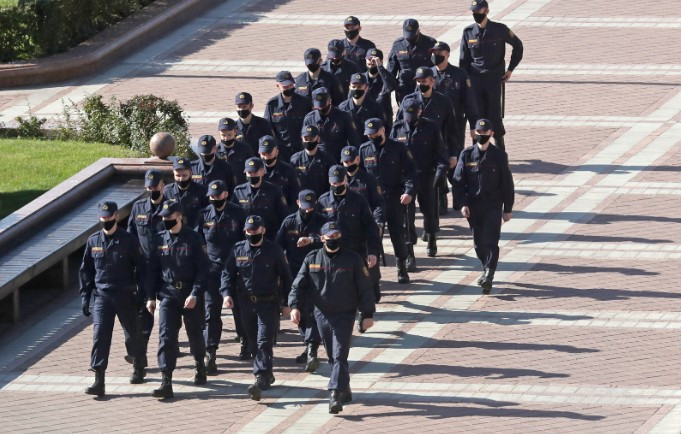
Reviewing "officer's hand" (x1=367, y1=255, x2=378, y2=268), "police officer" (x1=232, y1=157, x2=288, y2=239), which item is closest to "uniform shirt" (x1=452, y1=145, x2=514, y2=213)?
"officer's hand" (x1=367, y1=255, x2=378, y2=268)

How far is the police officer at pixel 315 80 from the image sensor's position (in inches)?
873

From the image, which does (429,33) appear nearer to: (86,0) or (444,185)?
(86,0)

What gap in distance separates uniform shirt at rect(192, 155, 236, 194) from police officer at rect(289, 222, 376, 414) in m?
2.68

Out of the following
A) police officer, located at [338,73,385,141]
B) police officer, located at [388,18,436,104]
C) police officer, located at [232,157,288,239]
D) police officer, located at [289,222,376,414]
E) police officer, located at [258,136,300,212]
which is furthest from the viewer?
police officer, located at [388,18,436,104]

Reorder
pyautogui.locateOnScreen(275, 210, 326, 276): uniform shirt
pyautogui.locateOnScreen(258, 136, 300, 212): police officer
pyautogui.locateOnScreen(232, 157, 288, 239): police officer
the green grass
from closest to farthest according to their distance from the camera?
1. pyautogui.locateOnScreen(275, 210, 326, 276): uniform shirt
2. pyautogui.locateOnScreen(232, 157, 288, 239): police officer
3. pyautogui.locateOnScreen(258, 136, 300, 212): police officer
4. the green grass

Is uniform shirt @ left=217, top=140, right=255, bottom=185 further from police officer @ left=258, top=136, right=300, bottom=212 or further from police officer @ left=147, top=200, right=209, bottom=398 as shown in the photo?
police officer @ left=147, top=200, right=209, bottom=398

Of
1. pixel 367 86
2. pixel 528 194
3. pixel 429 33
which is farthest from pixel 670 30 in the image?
pixel 367 86

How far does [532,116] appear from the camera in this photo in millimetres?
26109

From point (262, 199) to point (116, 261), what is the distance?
1902 millimetres

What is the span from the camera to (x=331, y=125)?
20.6 meters

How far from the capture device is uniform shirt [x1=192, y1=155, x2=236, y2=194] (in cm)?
1930

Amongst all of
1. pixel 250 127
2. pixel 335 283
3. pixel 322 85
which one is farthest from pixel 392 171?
pixel 335 283

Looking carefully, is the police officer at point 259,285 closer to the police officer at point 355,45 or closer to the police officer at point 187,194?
the police officer at point 187,194

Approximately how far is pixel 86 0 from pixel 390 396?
14395 mm
